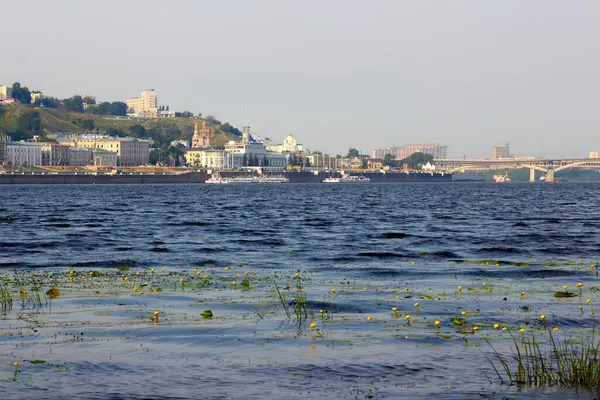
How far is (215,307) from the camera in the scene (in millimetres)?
19078

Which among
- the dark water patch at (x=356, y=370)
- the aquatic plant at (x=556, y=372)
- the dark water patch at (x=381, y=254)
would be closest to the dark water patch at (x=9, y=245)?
the dark water patch at (x=381, y=254)

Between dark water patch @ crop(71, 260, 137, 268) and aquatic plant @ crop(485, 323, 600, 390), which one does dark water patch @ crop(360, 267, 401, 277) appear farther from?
aquatic plant @ crop(485, 323, 600, 390)

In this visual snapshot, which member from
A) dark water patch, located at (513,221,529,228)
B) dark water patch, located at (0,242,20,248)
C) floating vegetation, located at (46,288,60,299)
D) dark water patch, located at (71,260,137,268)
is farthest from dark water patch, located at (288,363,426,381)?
dark water patch, located at (513,221,529,228)

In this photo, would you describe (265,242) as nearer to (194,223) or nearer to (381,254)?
(381,254)

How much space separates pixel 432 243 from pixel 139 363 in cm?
2465

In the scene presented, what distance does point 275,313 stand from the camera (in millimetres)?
18266

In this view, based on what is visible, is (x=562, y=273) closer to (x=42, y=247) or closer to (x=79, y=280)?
(x=79, y=280)

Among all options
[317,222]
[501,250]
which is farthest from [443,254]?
[317,222]

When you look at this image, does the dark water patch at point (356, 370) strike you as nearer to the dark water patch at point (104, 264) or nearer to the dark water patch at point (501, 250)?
the dark water patch at point (104, 264)

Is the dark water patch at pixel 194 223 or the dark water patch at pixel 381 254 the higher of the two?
the dark water patch at pixel 381 254

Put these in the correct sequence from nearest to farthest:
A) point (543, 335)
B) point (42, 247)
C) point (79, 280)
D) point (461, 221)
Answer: point (543, 335), point (79, 280), point (42, 247), point (461, 221)

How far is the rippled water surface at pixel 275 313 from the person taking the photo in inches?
492

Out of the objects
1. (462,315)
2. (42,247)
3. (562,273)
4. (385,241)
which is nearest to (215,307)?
(462,315)

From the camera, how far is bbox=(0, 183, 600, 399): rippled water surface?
41.0 ft
